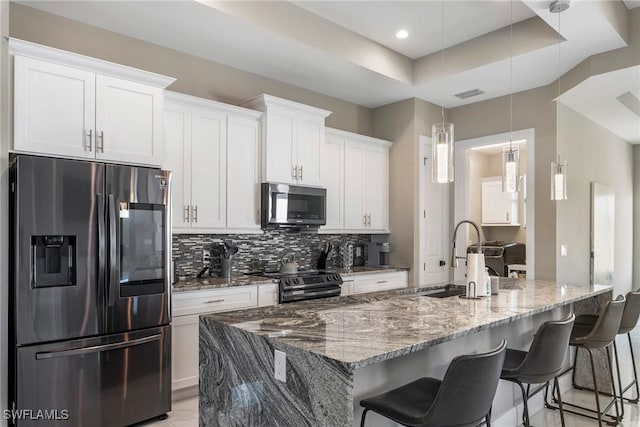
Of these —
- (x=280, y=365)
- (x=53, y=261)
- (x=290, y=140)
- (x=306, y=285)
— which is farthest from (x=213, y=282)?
(x=280, y=365)

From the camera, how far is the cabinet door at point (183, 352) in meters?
3.25

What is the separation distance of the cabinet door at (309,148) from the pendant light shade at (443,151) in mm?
1963

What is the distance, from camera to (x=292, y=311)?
236 cm

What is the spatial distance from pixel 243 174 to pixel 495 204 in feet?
17.7

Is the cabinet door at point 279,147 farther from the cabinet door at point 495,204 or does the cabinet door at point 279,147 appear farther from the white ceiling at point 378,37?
the cabinet door at point 495,204

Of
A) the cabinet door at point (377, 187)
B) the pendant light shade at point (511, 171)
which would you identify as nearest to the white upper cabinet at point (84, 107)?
the pendant light shade at point (511, 171)

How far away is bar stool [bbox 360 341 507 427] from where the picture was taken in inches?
63.3

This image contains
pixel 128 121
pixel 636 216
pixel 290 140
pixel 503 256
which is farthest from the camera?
pixel 636 216

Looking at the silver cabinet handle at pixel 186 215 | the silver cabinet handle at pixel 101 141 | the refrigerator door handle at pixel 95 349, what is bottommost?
the refrigerator door handle at pixel 95 349

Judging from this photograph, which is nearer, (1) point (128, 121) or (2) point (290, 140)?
(1) point (128, 121)

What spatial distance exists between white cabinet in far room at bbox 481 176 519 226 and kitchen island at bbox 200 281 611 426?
17.0 feet

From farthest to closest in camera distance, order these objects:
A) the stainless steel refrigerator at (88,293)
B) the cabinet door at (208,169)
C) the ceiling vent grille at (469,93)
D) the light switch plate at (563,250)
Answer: the ceiling vent grille at (469,93)
the light switch plate at (563,250)
the cabinet door at (208,169)
the stainless steel refrigerator at (88,293)

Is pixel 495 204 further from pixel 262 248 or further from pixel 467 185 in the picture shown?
pixel 262 248

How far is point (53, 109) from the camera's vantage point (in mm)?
2713
